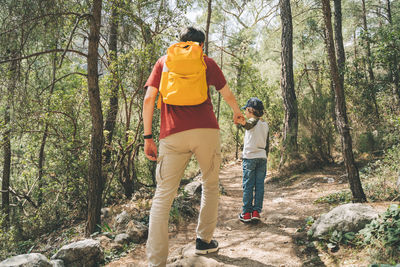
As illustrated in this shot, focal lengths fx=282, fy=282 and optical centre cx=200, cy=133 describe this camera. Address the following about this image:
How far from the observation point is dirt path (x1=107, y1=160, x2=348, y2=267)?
2613 mm

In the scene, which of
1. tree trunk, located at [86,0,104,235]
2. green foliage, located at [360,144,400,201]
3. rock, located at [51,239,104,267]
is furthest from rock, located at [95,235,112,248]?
green foliage, located at [360,144,400,201]

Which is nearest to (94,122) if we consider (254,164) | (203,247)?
(254,164)

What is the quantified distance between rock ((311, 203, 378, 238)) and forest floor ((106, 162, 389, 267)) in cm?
20

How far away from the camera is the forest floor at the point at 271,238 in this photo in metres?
2.52

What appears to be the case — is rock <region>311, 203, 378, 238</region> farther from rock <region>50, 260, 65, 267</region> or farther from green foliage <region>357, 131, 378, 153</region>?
green foliage <region>357, 131, 378, 153</region>

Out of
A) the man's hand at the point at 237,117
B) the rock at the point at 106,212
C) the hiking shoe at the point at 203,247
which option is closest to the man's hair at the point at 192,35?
the man's hand at the point at 237,117

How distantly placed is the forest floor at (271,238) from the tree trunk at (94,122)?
1.26m

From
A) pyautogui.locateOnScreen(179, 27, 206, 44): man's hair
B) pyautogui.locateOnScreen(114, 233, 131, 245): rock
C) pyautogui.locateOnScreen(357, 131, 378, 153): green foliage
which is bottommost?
pyautogui.locateOnScreen(114, 233, 131, 245): rock

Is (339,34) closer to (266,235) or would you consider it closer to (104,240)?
(266,235)

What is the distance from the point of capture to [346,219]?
2707 millimetres

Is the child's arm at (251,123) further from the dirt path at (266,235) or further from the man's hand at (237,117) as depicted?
the dirt path at (266,235)

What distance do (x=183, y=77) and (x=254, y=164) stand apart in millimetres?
1854

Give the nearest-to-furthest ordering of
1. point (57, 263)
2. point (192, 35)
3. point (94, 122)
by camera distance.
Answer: point (192, 35), point (57, 263), point (94, 122)

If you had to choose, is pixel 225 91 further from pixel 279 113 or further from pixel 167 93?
pixel 279 113
